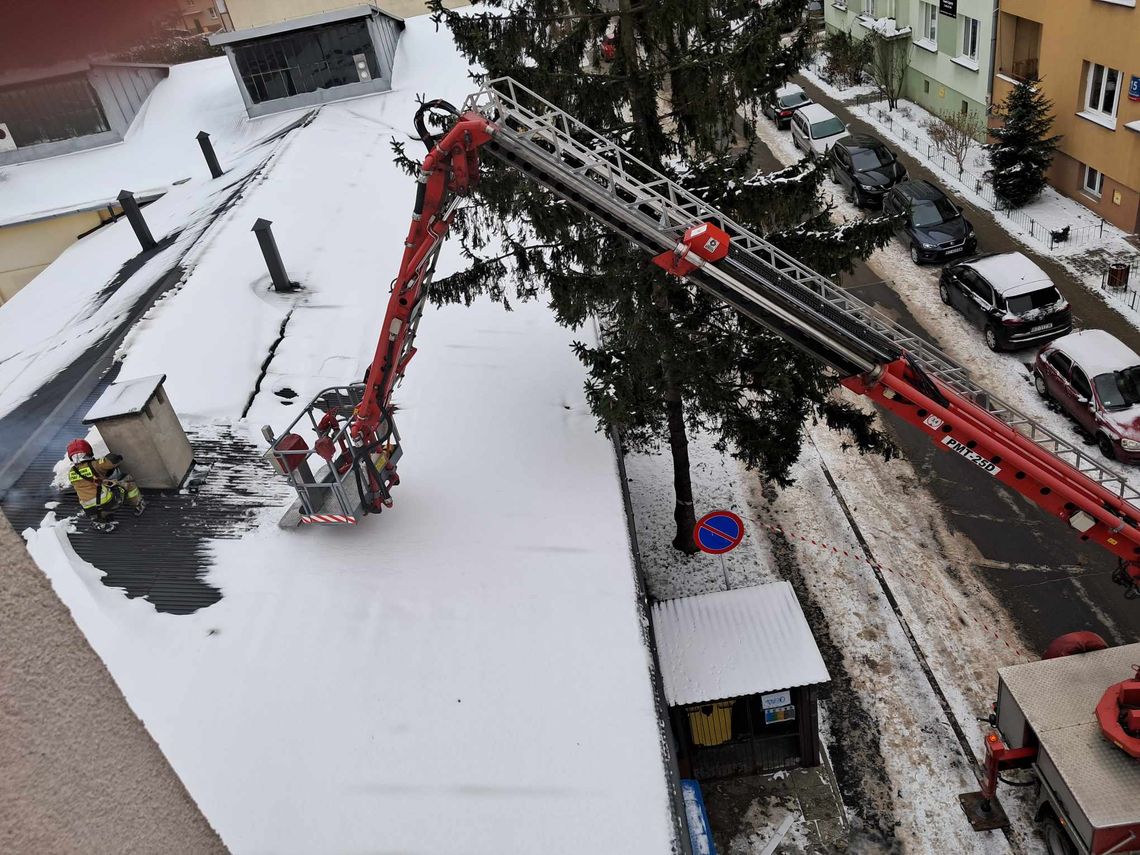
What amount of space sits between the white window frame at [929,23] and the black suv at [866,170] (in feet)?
22.2

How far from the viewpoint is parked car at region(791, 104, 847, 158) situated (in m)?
29.4

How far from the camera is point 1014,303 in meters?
18.2

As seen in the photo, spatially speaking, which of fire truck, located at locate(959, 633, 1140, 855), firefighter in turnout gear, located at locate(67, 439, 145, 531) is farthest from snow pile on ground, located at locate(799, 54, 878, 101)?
firefighter in turnout gear, located at locate(67, 439, 145, 531)

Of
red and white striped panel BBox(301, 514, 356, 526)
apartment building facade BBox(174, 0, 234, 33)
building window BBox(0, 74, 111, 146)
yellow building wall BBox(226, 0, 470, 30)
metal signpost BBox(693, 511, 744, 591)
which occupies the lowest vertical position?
metal signpost BBox(693, 511, 744, 591)

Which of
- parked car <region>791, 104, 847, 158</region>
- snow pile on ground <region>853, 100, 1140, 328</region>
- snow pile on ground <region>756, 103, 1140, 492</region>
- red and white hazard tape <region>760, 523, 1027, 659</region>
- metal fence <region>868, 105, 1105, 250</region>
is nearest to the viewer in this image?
red and white hazard tape <region>760, 523, 1027, 659</region>

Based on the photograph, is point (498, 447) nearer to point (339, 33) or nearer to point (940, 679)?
point (940, 679)

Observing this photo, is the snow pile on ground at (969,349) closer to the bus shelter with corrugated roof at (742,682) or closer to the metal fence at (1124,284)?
→ the metal fence at (1124,284)

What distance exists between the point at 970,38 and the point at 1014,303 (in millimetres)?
14716

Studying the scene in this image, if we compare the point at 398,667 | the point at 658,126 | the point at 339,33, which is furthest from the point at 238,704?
the point at 339,33

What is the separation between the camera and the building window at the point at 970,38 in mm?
28109

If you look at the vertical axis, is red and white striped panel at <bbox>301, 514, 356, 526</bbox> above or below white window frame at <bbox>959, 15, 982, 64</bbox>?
above

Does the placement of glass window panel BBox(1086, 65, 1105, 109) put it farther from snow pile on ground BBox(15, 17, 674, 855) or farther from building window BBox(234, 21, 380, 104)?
building window BBox(234, 21, 380, 104)

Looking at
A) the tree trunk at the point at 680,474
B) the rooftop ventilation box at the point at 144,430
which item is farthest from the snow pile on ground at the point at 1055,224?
the rooftop ventilation box at the point at 144,430

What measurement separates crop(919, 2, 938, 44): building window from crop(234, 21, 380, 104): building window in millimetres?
18782
